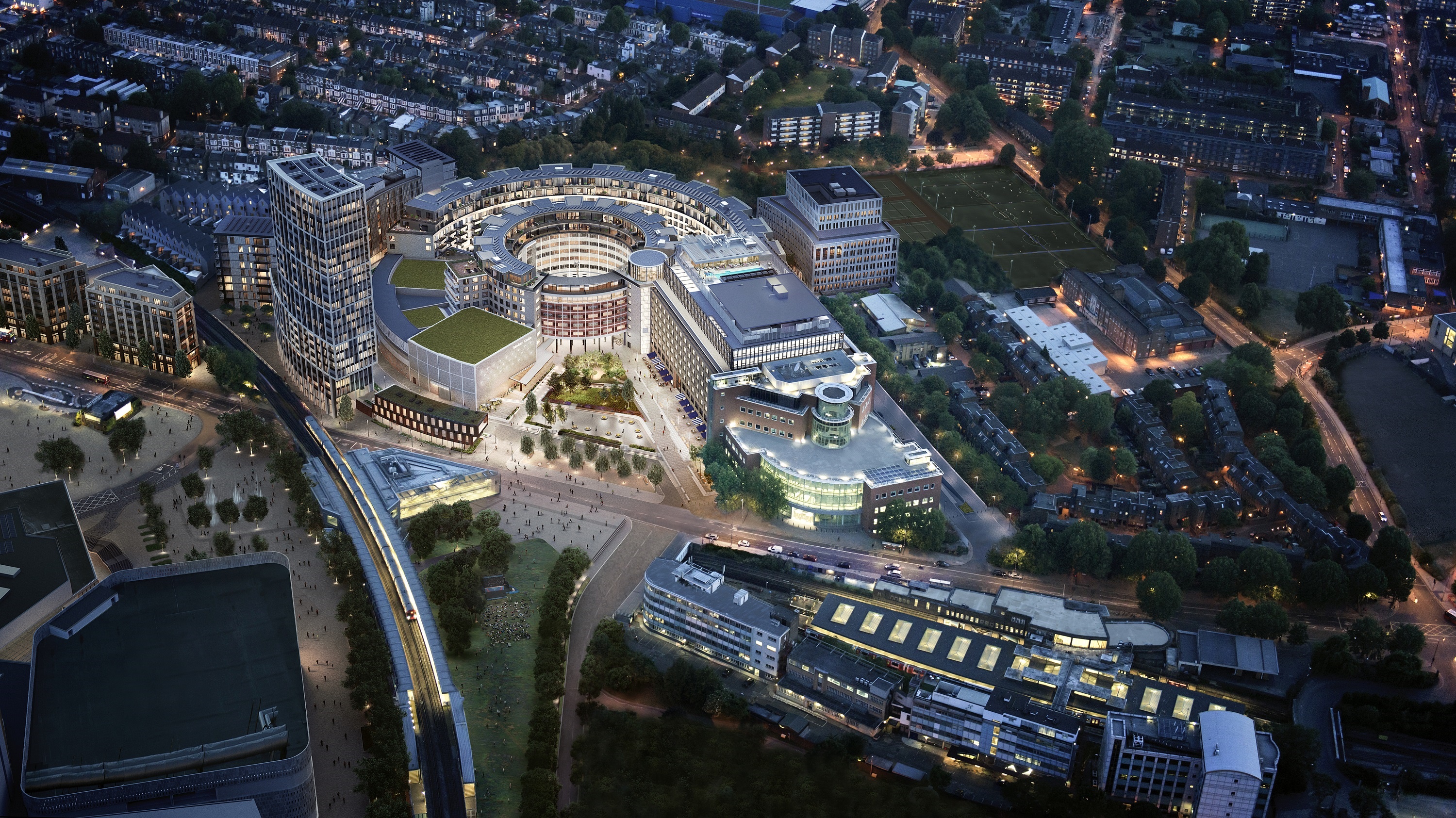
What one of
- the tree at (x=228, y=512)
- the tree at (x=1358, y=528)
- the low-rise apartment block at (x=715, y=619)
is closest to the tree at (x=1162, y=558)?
the tree at (x=1358, y=528)

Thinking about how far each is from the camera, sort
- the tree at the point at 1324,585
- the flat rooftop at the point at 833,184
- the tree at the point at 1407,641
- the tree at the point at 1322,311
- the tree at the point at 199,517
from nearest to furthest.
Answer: the tree at the point at 1407,641 → the tree at the point at 1324,585 → the tree at the point at 199,517 → the tree at the point at 1322,311 → the flat rooftop at the point at 833,184

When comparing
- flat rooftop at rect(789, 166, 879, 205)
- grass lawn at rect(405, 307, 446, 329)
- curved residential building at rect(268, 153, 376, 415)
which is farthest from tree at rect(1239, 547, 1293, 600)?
curved residential building at rect(268, 153, 376, 415)

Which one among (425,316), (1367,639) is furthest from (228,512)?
(1367,639)

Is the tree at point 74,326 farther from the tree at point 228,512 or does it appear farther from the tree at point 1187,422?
the tree at point 1187,422

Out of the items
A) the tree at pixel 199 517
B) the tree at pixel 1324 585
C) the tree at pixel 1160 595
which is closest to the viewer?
the tree at pixel 1160 595

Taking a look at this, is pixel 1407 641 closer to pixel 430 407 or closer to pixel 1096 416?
pixel 1096 416

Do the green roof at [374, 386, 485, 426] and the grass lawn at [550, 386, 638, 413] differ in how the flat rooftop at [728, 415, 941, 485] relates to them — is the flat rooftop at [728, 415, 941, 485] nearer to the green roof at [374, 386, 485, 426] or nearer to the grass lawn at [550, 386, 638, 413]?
the grass lawn at [550, 386, 638, 413]

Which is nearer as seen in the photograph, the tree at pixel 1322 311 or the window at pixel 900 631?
the window at pixel 900 631
